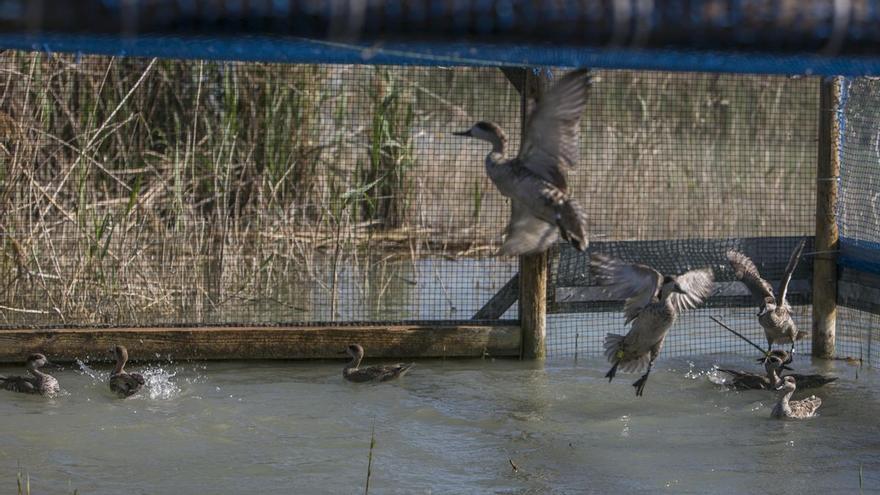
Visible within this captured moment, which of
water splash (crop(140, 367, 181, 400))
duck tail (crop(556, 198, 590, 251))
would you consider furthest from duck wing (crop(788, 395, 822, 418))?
water splash (crop(140, 367, 181, 400))

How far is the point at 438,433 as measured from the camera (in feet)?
21.3

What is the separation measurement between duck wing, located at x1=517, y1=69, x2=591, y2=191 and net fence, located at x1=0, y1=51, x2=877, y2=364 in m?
3.92

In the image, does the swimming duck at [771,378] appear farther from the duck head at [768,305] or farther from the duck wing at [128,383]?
the duck wing at [128,383]

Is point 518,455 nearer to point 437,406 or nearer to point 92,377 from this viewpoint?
point 437,406

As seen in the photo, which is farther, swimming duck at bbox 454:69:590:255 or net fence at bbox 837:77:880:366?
net fence at bbox 837:77:880:366

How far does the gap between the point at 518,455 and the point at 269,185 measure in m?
4.39

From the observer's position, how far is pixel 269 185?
977cm

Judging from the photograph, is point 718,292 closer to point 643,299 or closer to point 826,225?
point 826,225

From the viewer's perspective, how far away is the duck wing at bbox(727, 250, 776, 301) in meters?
7.42

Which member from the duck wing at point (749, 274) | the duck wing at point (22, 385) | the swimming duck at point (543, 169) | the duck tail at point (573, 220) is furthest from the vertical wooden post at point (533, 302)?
the duck tail at point (573, 220)

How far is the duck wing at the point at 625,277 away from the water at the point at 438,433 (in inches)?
29.3

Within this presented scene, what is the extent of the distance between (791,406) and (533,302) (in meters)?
1.91

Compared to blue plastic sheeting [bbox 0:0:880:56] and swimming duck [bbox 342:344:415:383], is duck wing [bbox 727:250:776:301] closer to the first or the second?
swimming duck [bbox 342:344:415:383]

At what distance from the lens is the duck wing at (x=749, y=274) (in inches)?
292
